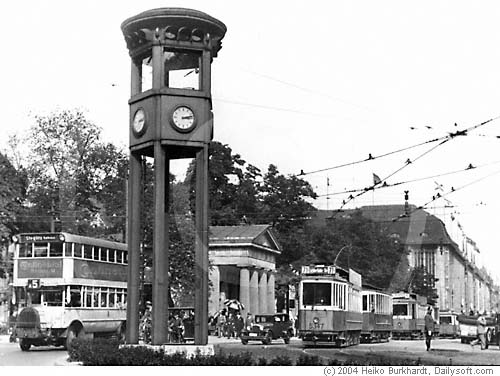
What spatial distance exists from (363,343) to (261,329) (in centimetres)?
515

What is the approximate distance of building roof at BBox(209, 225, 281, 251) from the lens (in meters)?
27.8

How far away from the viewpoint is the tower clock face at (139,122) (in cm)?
1797

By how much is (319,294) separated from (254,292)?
592 cm

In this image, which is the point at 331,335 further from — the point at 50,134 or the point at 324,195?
the point at 50,134

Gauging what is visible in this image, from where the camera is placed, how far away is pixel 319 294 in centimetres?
2745

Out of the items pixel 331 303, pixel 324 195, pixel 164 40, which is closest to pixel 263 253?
pixel 331 303

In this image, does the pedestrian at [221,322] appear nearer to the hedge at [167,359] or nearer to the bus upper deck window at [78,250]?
the bus upper deck window at [78,250]

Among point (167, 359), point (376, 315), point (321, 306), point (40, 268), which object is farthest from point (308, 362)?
point (376, 315)

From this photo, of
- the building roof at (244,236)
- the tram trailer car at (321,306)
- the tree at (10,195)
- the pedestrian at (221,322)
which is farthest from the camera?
the pedestrian at (221,322)

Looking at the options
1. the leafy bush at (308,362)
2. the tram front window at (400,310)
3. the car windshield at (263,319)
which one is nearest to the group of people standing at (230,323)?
the car windshield at (263,319)

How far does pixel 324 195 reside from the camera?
79.8ft

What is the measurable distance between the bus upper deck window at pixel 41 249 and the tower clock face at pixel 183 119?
26.7 feet

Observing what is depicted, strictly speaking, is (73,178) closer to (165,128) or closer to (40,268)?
(40,268)

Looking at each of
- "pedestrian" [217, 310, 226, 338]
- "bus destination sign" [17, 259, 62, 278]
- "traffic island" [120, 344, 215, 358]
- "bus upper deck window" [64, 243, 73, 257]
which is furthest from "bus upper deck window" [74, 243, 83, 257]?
"pedestrian" [217, 310, 226, 338]
